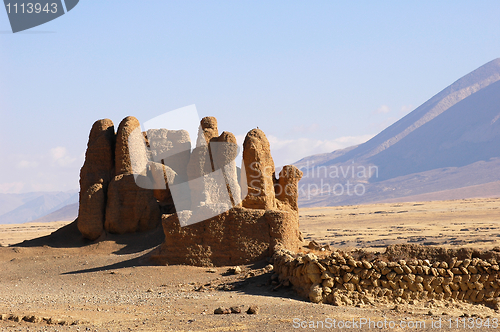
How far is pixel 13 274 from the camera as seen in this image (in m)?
14.0

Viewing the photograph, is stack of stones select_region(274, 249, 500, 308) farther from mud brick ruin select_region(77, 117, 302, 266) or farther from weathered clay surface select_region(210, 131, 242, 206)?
weathered clay surface select_region(210, 131, 242, 206)

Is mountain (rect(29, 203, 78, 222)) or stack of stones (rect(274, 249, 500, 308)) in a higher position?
mountain (rect(29, 203, 78, 222))

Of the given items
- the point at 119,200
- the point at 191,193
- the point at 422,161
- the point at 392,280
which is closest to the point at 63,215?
the point at 422,161

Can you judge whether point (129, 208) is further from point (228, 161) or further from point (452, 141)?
point (452, 141)

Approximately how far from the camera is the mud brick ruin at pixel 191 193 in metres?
12.3

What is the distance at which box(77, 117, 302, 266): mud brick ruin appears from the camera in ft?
40.4

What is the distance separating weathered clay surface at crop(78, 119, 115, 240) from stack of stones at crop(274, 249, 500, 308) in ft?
30.9

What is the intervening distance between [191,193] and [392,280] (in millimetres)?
6386

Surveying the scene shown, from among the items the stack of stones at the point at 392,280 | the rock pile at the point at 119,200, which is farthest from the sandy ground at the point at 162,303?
the rock pile at the point at 119,200

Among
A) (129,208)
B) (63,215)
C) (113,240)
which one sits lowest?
(113,240)

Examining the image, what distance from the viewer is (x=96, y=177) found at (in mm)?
18109

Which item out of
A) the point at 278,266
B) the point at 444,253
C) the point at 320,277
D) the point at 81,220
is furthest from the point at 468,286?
the point at 81,220

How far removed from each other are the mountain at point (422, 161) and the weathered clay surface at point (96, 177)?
3881 inches

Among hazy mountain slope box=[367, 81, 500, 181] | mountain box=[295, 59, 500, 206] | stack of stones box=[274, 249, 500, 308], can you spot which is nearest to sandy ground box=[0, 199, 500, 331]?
stack of stones box=[274, 249, 500, 308]
